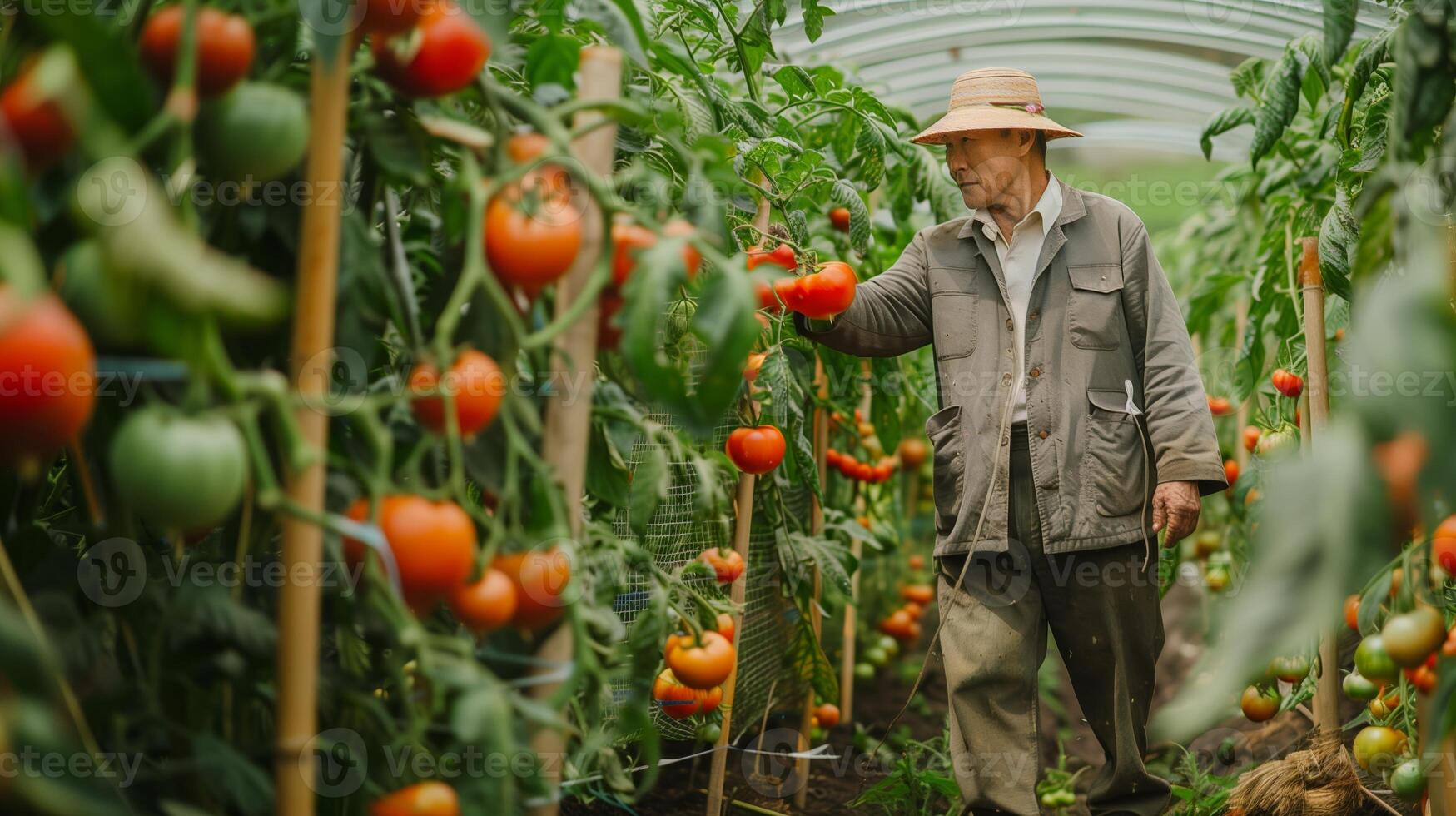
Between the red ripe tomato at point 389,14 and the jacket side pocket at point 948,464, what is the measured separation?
1.43 metres

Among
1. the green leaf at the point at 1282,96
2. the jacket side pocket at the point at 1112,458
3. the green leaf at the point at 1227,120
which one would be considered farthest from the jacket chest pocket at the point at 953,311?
the green leaf at the point at 1227,120

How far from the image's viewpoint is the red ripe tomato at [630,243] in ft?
2.90

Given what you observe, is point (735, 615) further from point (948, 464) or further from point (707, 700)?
point (948, 464)

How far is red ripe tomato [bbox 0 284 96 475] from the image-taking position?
23.5 inches

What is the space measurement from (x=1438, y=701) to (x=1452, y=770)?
0.41 m

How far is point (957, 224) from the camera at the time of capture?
2.17 meters

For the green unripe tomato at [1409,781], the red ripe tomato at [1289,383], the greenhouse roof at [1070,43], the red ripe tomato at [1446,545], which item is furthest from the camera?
the greenhouse roof at [1070,43]

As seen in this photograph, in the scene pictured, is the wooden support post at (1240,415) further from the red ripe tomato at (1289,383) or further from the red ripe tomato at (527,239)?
the red ripe tomato at (527,239)

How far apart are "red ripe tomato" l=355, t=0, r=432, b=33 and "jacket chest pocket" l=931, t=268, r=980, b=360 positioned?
4.77 ft

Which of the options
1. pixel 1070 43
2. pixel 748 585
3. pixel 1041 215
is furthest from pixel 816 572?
pixel 1070 43

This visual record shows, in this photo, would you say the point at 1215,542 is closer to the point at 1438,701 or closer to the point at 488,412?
the point at 1438,701

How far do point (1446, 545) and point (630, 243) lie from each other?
81cm

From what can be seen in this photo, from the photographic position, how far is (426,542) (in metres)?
0.75

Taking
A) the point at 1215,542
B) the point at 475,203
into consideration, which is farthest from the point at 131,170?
the point at 1215,542
